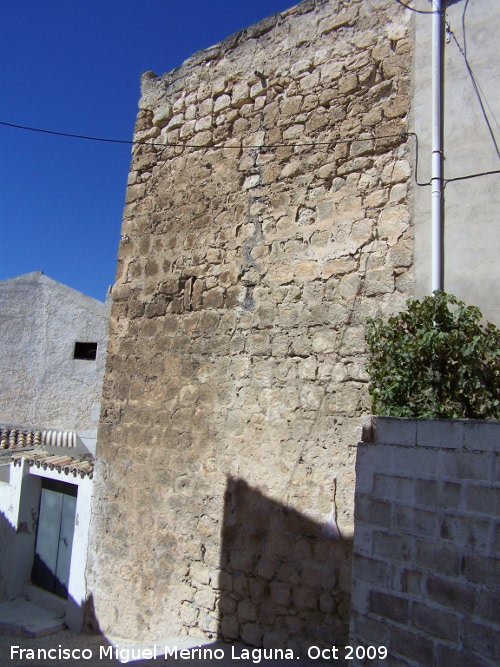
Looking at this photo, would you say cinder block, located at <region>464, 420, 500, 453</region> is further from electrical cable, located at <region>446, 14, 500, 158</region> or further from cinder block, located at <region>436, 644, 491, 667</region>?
electrical cable, located at <region>446, 14, 500, 158</region>

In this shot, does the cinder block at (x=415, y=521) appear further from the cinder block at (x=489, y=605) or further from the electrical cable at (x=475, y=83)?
the electrical cable at (x=475, y=83)

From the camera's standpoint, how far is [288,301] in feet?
15.2

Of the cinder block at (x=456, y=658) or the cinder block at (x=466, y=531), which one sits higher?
the cinder block at (x=466, y=531)

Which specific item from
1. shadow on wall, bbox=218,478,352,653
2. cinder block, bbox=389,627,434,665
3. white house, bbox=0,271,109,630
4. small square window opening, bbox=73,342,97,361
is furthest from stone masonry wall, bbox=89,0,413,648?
small square window opening, bbox=73,342,97,361

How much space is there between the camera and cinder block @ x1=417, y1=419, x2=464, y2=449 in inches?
108

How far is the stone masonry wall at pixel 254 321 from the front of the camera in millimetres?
4199

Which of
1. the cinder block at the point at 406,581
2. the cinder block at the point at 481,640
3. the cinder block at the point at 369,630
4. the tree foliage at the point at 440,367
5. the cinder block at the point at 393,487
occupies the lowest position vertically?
the cinder block at the point at 369,630

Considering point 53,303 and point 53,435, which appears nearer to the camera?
point 53,435

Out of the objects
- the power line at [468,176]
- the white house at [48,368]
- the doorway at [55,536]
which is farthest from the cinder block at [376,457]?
the white house at [48,368]

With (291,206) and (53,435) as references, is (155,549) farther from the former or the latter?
(53,435)

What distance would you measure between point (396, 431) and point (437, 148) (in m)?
2.13

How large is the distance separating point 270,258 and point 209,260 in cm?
68

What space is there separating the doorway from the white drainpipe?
18.5 feet

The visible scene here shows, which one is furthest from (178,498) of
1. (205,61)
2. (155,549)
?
(205,61)
